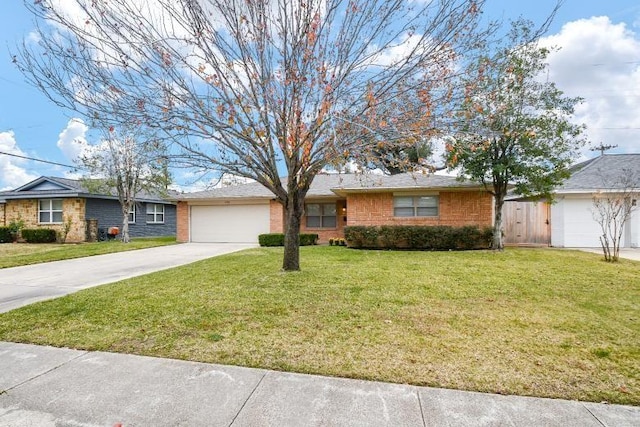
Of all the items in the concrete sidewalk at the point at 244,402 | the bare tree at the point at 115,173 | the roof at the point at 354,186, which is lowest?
the concrete sidewalk at the point at 244,402

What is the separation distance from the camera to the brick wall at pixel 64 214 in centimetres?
1777

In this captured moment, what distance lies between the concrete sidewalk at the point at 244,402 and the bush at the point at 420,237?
11025 mm

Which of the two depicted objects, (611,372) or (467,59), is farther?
(467,59)

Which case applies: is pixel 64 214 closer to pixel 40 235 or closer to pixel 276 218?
pixel 40 235

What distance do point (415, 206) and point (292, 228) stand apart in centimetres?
830

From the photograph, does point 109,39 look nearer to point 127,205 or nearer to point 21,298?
point 21,298

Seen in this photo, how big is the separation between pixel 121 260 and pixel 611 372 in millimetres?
11925

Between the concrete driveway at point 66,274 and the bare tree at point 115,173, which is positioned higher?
the bare tree at point 115,173

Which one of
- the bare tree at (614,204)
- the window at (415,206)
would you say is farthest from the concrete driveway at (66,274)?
the bare tree at (614,204)

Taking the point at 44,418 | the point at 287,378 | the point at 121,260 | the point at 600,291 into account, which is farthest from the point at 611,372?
the point at 121,260

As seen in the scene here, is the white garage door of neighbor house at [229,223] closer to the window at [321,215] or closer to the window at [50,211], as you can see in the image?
the window at [321,215]

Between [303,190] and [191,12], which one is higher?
[191,12]

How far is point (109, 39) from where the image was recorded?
219 inches

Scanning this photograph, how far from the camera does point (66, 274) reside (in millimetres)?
8117
